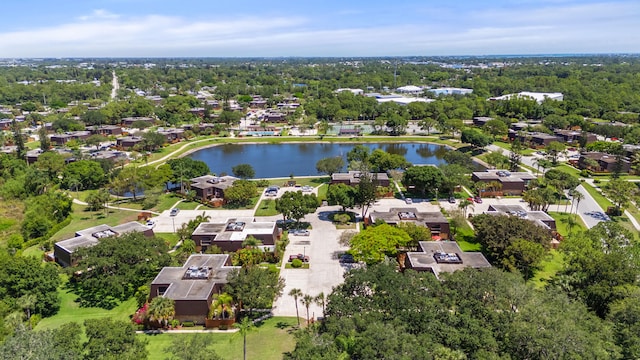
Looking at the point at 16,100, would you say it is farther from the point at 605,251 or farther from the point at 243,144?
→ the point at 605,251

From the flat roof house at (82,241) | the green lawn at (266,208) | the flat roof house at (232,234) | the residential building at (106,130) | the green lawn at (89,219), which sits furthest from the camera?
the residential building at (106,130)

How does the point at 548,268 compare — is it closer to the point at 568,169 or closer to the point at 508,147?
the point at 568,169

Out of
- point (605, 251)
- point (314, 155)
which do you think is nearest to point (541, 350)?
point (605, 251)

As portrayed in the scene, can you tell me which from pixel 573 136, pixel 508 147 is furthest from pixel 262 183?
pixel 573 136

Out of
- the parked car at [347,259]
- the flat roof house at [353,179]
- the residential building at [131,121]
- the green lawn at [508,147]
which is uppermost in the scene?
the residential building at [131,121]

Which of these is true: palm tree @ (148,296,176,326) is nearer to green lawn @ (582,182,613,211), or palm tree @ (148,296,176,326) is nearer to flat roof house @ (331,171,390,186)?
flat roof house @ (331,171,390,186)

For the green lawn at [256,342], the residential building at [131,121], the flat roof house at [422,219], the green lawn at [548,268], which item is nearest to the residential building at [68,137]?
the residential building at [131,121]

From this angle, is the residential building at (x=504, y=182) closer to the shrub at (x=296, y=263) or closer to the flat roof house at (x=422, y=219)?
the flat roof house at (x=422, y=219)
